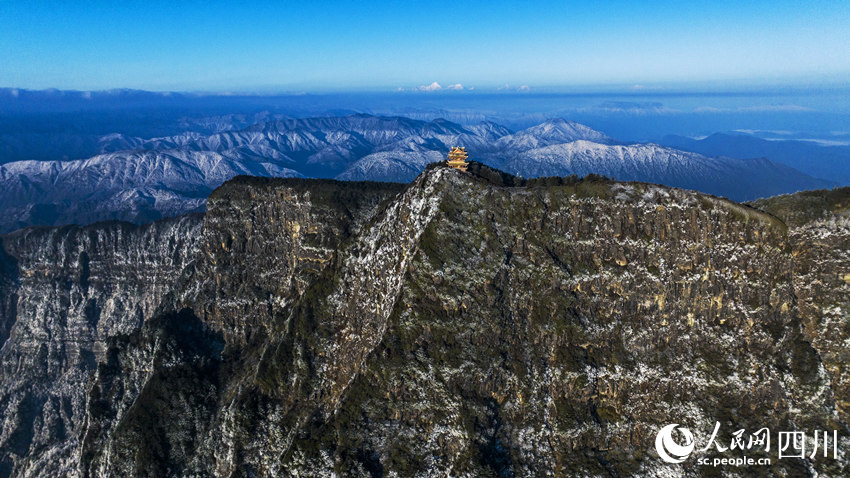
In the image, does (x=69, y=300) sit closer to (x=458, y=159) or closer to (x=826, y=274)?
(x=458, y=159)

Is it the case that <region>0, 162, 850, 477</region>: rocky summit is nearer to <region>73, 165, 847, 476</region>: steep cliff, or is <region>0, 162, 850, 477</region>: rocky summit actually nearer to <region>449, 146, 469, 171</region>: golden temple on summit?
<region>73, 165, 847, 476</region>: steep cliff

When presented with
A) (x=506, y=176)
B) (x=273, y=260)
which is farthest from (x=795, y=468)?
(x=273, y=260)

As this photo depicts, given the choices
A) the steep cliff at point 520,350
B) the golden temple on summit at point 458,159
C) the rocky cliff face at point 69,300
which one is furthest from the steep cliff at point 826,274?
the rocky cliff face at point 69,300

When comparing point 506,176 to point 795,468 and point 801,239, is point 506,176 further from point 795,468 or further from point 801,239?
point 795,468

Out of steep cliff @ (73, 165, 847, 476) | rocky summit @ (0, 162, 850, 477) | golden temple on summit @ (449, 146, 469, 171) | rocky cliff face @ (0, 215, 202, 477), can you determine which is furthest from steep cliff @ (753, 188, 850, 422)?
rocky cliff face @ (0, 215, 202, 477)

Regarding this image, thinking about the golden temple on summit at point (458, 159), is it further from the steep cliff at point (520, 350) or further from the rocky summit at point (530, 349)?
the steep cliff at point (520, 350)
